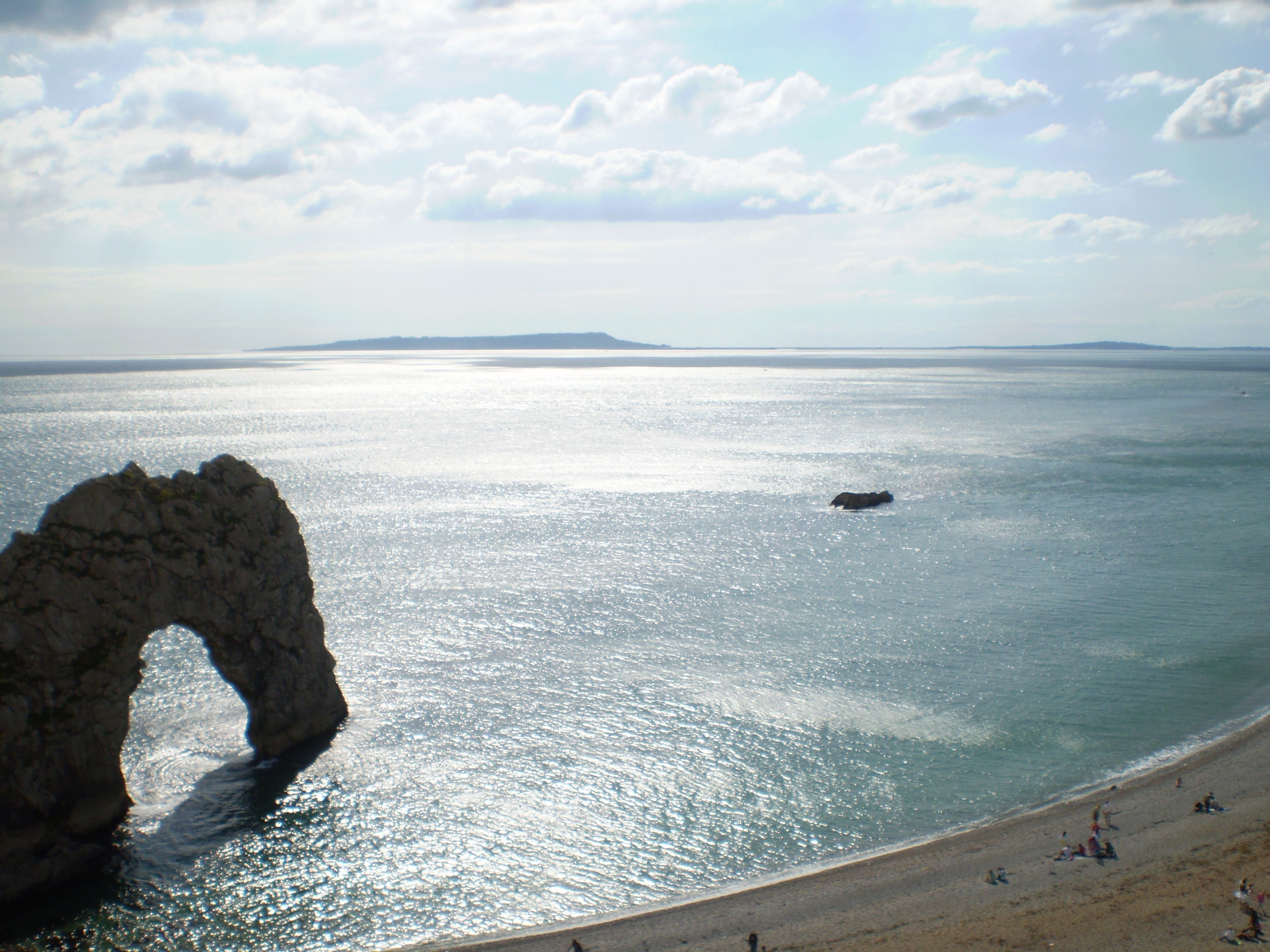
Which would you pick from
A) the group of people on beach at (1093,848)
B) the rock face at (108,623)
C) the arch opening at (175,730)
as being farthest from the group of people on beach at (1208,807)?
the arch opening at (175,730)

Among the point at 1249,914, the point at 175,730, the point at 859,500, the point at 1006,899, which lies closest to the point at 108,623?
the point at 175,730

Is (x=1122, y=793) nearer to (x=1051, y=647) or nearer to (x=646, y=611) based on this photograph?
(x=1051, y=647)

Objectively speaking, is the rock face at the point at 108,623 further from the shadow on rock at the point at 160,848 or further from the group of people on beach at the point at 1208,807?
the group of people on beach at the point at 1208,807

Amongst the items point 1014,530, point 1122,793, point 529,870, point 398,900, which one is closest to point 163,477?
point 398,900

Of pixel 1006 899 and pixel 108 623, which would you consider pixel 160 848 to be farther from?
pixel 1006 899

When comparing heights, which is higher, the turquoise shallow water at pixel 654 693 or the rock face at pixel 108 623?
the rock face at pixel 108 623

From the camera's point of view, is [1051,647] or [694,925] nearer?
[694,925]
